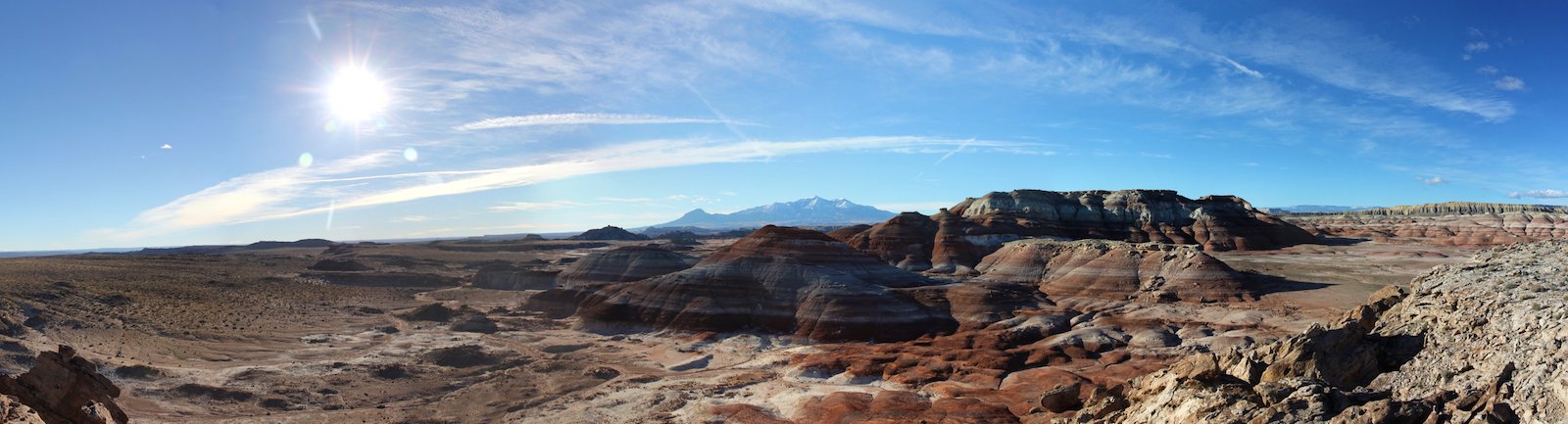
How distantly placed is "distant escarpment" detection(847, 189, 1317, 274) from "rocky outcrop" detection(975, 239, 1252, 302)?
14941mm

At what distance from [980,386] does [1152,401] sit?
→ 67.2 feet

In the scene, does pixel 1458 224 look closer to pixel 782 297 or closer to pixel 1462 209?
pixel 1462 209

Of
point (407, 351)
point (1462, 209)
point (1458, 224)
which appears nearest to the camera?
point (407, 351)

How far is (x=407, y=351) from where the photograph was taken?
4556cm

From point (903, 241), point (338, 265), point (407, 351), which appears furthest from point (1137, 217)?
point (338, 265)

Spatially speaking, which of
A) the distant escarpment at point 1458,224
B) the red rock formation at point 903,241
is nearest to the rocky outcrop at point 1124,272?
the red rock formation at point 903,241

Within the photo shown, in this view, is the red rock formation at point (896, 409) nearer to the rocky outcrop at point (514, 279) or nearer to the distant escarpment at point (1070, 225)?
the distant escarpment at point (1070, 225)

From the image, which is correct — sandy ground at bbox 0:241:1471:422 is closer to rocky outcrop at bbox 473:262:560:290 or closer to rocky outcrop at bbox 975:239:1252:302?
rocky outcrop at bbox 975:239:1252:302

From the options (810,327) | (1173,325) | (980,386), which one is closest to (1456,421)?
(980,386)

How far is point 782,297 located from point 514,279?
5497 cm

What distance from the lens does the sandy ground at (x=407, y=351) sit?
32.8 m

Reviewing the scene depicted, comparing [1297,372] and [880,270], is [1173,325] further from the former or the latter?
[1297,372]

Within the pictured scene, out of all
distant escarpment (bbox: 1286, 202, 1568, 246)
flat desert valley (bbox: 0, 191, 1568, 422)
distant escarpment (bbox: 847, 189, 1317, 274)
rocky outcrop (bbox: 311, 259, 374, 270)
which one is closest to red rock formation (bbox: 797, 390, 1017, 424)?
flat desert valley (bbox: 0, 191, 1568, 422)

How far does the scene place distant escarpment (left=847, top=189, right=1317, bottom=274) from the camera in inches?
3681
